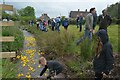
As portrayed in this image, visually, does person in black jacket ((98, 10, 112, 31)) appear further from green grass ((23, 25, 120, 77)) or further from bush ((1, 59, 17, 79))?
bush ((1, 59, 17, 79))

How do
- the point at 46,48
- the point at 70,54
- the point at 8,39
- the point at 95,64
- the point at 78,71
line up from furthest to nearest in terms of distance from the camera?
1. the point at 46,48
2. the point at 70,54
3. the point at 78,71
4. the point at 95,64
5. the point at 8,39

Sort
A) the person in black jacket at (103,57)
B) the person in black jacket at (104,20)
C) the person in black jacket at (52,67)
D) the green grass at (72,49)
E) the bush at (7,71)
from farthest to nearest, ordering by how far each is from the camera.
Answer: the person in black jacket at (104,20)
the green grass at (72,49)
the person in black jacket at (52,67)
the person in black jacket at (103,57)
the bush at (7,71)

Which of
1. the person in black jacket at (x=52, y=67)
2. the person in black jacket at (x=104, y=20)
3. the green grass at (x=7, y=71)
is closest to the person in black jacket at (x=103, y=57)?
the person in black jacket at (x=52, y=67)

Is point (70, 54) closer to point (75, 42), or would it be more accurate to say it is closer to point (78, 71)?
point (75, 42)

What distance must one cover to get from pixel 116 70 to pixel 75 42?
2840 millimetres

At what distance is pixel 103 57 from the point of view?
6.88m

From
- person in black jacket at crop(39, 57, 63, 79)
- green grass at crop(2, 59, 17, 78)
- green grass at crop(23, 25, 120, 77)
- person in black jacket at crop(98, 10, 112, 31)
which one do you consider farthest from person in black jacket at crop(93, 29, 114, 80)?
person in black jacket at crop(98, 10, 112, 31)

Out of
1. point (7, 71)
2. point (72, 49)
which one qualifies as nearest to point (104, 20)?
point (72, 49)

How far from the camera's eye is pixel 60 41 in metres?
11.0

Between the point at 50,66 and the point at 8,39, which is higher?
the point at 8,39

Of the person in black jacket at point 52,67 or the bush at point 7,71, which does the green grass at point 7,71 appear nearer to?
the bush at point 7,71

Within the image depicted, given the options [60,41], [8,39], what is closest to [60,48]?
[60,41]

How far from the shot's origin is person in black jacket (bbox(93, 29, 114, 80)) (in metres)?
6.76

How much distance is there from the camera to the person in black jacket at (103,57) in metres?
6.76
